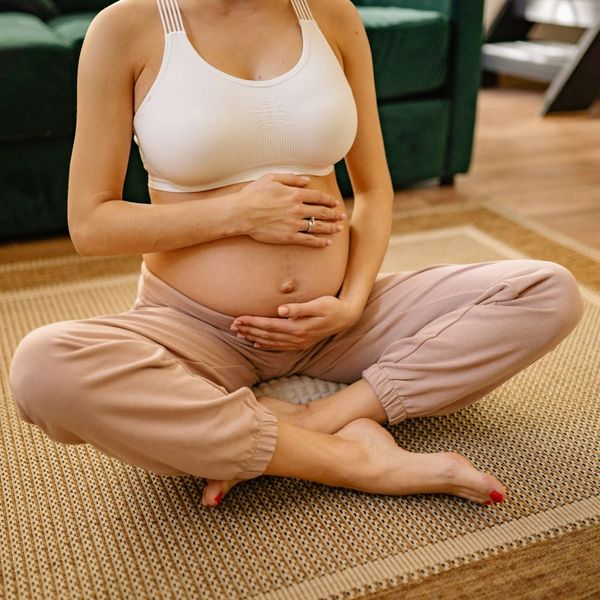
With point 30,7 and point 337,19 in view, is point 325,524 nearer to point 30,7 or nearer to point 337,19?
point 337,19

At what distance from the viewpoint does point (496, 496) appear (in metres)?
0.95

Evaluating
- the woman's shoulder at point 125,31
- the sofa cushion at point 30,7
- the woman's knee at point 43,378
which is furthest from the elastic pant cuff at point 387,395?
the sofa cushion at point 30,7

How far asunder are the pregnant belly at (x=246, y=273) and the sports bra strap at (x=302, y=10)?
32 cm

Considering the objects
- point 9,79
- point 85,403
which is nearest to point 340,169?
point 9,79

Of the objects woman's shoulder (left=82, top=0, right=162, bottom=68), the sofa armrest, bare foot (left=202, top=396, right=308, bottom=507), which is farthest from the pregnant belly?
the sofa armrest

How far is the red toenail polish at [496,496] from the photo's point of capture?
3.11ft

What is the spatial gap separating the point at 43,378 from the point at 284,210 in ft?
1.20

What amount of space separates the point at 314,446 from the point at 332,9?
2.05 ft

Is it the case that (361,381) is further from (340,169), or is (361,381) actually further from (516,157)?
(516,157)

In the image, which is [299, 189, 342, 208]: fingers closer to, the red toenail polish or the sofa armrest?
the red toenail polish

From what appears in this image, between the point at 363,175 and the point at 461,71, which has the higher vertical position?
the point at 363,175

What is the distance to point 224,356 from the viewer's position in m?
1.05

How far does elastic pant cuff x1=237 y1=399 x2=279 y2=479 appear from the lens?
91cm

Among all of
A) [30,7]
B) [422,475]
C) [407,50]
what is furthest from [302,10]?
[30,7]
